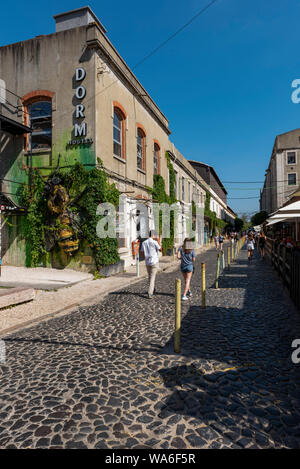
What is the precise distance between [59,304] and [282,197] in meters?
45.7

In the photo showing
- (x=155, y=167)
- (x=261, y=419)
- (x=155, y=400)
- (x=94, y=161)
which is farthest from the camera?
(x=155, y=167)

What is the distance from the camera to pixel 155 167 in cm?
1897

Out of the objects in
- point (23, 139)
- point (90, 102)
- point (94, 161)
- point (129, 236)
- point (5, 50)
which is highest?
point (5, 50)

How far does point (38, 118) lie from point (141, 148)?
6142 millimetres

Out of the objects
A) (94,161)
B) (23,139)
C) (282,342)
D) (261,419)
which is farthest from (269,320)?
(23,139)

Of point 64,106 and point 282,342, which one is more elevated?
point 64,106

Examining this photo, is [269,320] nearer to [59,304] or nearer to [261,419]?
[261,419]

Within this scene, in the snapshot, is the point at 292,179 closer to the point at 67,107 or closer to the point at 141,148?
the point at 141,148

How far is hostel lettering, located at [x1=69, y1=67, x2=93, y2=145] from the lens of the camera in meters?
11.2

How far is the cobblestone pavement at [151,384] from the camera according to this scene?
2.43 m

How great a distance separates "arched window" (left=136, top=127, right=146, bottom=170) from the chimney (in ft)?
17.2

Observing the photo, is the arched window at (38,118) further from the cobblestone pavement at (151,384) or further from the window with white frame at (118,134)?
the cobblestone pavement at (151,384)

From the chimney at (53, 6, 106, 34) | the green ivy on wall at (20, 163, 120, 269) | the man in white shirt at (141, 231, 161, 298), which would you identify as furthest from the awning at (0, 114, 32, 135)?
the man in white shirt at (141, 231, 161, 298)

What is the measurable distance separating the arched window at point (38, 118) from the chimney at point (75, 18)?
3.19m
